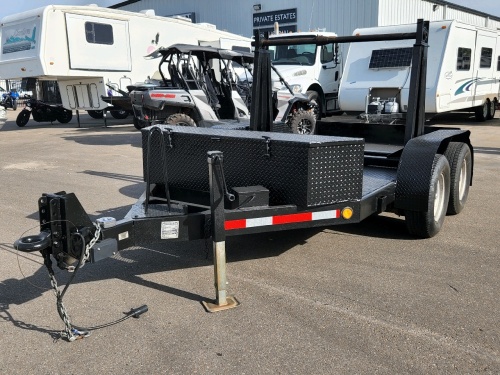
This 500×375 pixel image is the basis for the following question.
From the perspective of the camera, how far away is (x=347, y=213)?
3773 mm

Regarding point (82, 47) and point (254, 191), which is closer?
point (254, 191)

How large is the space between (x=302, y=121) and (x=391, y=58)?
3213 millimetres

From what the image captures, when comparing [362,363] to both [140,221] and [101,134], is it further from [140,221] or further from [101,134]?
[101,134]

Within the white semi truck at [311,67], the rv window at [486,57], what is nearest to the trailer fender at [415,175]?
the white semi truck at [311,67]

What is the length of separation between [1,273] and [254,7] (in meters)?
23.6

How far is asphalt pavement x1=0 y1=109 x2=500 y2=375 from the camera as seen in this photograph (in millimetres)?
2742

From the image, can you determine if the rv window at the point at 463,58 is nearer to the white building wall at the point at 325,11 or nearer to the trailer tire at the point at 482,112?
the trailer tire at the point at 482,112

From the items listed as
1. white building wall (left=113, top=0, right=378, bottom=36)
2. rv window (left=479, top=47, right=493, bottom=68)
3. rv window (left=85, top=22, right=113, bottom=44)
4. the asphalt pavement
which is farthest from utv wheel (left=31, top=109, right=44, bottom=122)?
rv window (left=479, top=47, right=493, bottom=68)

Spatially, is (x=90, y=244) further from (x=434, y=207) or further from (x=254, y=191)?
(x=434, y=207)

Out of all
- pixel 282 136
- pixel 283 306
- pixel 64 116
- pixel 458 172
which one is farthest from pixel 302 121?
pixel 64 116

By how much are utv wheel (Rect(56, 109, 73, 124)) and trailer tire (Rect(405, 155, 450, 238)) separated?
1664 cm

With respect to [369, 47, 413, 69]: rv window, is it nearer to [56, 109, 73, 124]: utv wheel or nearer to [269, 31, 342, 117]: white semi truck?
[269, 31, 342, 117]: white semi truck

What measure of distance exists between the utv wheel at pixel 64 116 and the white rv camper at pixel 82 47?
2931mm

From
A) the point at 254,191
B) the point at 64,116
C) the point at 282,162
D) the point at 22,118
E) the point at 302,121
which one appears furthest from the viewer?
the point at 64,116
